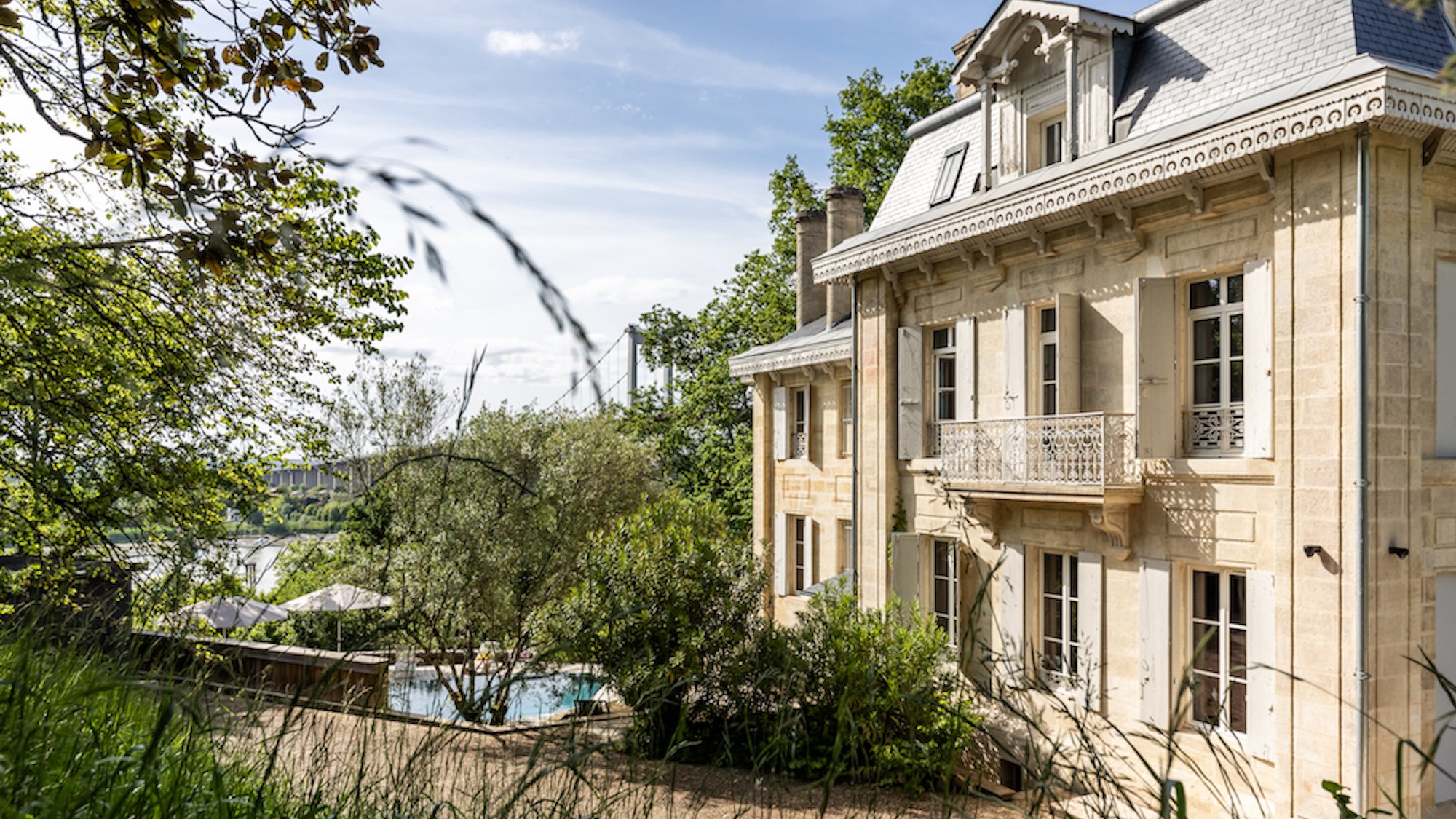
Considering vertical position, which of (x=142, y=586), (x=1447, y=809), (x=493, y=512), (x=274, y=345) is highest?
(x=274, y=345)

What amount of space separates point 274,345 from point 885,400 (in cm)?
960

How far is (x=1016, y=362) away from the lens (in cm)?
1297

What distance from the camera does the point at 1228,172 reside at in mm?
10227

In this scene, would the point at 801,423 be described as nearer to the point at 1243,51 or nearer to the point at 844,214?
the point at 844,214

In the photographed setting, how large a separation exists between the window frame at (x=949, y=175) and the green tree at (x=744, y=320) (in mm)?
11356

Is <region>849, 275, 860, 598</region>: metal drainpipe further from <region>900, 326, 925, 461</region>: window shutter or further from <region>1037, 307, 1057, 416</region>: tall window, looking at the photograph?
<region>1037, 307, 1057, 416</region>: tall window

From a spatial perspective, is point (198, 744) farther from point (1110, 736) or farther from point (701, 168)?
point (1110, 736)

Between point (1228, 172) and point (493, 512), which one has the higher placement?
point (1228, 172)

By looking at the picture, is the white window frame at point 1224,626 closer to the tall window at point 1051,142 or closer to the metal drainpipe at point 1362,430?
the metal drainpipe at point 1362,430

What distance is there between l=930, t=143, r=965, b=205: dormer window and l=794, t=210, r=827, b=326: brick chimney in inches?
260

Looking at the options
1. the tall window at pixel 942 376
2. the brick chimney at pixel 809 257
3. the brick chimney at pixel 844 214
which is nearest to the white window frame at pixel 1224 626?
the tall window at pixel 942 376

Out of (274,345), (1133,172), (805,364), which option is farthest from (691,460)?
(274,345)

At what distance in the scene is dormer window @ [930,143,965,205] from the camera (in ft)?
48.9

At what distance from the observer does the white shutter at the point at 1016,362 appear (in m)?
12.8
